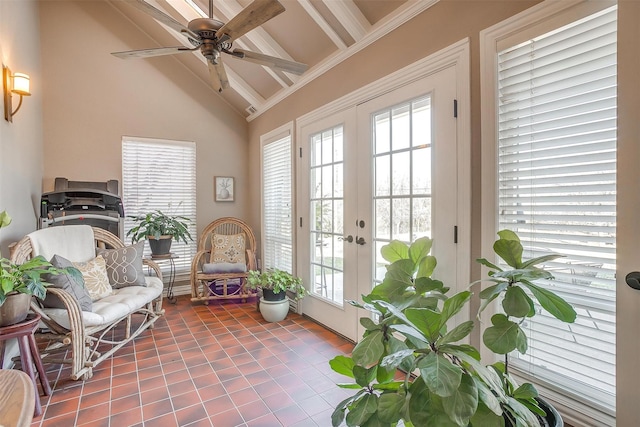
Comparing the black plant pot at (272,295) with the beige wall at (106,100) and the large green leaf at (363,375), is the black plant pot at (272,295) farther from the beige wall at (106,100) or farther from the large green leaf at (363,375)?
the large green leaf at (363,375)

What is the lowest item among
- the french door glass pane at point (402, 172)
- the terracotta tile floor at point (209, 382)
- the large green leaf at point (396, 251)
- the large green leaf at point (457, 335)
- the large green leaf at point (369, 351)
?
the terracotta tile floor at point (209, 382)

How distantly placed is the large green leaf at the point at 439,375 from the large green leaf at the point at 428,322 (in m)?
0.09

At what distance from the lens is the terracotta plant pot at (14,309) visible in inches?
71.1

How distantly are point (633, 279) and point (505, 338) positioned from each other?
55cm

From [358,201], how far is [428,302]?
4.88ft

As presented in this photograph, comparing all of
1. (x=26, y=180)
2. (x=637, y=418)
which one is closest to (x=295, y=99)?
(x=26, y=180)

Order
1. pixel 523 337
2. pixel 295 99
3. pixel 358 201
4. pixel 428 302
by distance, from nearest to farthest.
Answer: pixel 523 337 < pixel 428 302 < pixel 358 201 < pixel 295 99

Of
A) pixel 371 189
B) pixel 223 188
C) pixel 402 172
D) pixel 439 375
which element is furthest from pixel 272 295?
pixel 439 375

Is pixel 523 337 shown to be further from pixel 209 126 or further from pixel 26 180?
pixel 209 126

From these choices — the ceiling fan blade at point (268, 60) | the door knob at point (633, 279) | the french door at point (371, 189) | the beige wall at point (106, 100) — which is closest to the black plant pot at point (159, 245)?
the beige wall at point (106, 100)

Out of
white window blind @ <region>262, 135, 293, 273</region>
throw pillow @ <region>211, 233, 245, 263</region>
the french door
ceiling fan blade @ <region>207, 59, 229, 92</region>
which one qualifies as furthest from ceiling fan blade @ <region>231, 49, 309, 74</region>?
throw pillow @ <region>211, 233, 245, 263</region>

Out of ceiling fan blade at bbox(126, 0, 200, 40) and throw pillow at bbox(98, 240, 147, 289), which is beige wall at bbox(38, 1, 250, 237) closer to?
throw pillow at bbox(98, 240, 147, 289)

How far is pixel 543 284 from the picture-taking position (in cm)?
158

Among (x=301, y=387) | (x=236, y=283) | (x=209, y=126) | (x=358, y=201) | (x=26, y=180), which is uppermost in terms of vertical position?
(x=209, y=126)
